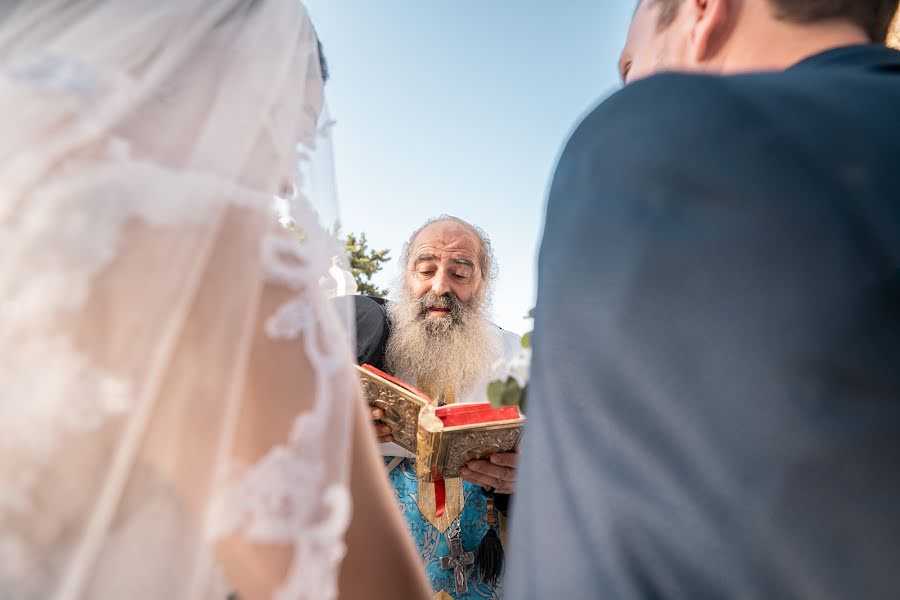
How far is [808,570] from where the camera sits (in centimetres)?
70

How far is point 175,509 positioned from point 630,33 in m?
1.75

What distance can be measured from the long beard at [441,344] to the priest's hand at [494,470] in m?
1.56

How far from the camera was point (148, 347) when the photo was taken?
0.79 meters

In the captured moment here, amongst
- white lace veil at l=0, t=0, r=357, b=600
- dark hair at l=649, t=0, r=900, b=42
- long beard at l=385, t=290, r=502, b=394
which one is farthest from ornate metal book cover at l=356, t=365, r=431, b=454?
dark hair at l=649, t=0, r=900, b=42

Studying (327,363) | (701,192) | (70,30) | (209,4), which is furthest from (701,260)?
(70,30)

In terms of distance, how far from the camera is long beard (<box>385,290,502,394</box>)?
171 inches

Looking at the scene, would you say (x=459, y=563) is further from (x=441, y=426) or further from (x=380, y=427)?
(x=441, y=426)

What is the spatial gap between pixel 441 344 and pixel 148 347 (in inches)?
145

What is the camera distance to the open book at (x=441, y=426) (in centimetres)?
245

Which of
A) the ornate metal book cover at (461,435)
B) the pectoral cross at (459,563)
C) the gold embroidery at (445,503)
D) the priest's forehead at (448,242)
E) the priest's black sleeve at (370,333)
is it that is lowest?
the pectoral cross at (459,563)

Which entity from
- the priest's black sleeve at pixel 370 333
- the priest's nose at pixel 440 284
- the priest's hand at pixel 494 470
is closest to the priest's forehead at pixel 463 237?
the priest's nose at pixel 440 284

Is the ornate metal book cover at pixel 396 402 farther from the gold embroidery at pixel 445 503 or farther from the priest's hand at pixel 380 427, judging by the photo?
the gold embroidery at pixel 445 503

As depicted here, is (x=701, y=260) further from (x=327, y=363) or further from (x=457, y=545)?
(x=457, y=545)

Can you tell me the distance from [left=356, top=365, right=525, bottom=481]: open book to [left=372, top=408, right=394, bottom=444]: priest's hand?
0.12ft
